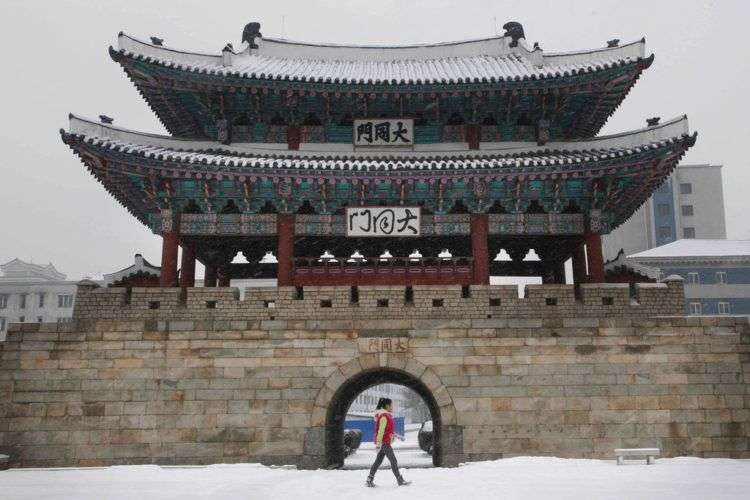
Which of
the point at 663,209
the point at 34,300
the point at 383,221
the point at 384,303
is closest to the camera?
the point at 384,303

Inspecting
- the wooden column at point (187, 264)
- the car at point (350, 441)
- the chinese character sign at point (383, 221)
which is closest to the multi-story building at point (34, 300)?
the car at point (350, 441)

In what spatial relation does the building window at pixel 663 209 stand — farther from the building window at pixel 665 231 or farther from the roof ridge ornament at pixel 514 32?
the roof ridge ornament at pixel 514 32

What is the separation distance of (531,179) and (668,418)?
6.23 m

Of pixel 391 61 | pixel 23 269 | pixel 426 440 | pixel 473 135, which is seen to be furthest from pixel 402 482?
pixel 23 269

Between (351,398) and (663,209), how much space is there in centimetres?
4725

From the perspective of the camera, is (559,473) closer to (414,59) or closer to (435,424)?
(435,424)

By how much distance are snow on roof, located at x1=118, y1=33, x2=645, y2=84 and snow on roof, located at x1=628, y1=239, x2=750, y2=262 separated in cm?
2920

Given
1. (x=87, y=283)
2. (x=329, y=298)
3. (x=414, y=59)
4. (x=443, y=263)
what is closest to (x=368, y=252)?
(x=443, y=263)

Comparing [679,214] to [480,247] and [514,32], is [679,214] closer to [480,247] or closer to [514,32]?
[514,32]

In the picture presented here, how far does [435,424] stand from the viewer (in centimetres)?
1452

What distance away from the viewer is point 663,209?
56375mm

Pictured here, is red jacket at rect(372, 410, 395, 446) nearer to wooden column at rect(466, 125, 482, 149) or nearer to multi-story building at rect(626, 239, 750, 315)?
wooden column at rect(466, 125, 482, 149)

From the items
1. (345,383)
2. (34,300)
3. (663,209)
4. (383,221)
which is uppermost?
(663,209)

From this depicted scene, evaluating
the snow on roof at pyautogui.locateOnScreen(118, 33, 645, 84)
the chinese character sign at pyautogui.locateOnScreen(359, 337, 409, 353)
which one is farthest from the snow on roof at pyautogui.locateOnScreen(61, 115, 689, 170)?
the chinese character sign at pyautogui.locateOnScreen(359, 337, 409, 353)
